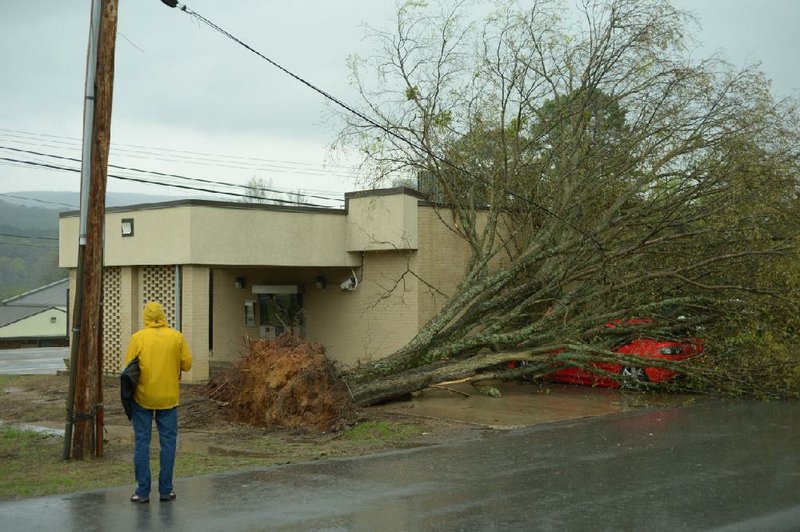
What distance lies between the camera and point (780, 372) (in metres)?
14.9

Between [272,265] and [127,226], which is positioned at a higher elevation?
[127,226]

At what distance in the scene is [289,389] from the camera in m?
12.6

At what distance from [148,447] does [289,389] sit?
4808 mm

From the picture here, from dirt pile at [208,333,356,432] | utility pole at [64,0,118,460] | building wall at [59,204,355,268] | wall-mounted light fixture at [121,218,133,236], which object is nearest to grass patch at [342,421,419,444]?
dirt pile at [208,333,356,432]

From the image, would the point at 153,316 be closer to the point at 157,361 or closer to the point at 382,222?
the point at 157,361

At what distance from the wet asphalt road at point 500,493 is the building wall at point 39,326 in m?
47.2

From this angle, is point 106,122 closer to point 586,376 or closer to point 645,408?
point 645,408

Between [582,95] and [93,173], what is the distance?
10779 millimetres

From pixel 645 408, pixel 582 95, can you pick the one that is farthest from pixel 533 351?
pixel 582 95

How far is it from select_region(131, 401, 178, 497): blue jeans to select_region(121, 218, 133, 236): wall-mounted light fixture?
12524 millimetres

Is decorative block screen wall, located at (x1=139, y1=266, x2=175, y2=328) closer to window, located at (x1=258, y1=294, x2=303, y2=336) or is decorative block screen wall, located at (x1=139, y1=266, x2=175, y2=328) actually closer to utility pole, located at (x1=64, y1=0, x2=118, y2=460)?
window, located at (x1=258, y1=294, x2=303, y2=336)

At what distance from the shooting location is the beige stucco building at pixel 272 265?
18641 millimetres

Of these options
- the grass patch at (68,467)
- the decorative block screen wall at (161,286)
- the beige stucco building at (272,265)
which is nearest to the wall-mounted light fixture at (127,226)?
the beige stucco building at (272,265)

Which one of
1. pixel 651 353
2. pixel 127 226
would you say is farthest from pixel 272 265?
pixel 651 353
